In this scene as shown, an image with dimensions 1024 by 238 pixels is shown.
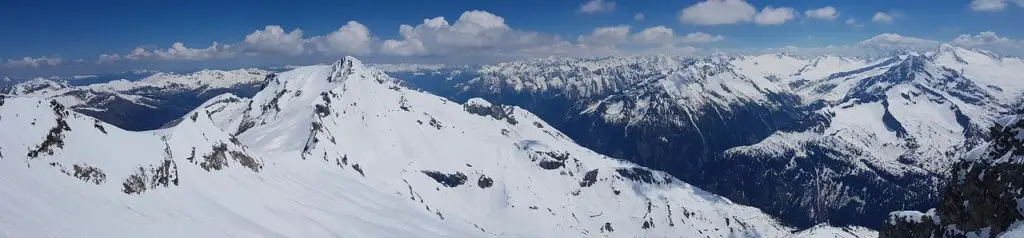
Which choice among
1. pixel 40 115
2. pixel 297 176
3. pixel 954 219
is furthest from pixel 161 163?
pixel 954 219

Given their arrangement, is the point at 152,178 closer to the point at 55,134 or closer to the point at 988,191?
the point at 55,134

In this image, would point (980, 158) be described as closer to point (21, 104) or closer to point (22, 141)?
point (22, 141)

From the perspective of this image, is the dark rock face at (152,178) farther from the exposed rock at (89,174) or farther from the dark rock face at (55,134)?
the dark rock face at (55,134)

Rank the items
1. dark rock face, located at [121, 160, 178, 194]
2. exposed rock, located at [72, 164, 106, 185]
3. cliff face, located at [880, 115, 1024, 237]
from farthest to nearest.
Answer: dark rock face, located at [121, 160, 178, 194], exposed rock, located at [72, 164, 106, 185], cliff face, located at [880, 115, 1024, 237]

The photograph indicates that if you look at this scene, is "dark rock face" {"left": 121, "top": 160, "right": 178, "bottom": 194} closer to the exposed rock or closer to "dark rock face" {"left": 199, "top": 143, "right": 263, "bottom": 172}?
the exposed rock

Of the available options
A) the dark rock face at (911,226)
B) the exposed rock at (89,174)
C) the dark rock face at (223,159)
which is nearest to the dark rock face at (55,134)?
the exposed rock at (89,174)

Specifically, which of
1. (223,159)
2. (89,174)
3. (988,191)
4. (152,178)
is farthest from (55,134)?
(988,191)

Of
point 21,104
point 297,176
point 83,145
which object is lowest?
point 297,176

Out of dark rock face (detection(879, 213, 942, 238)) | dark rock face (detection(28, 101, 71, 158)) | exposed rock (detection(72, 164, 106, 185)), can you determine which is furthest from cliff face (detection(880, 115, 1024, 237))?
dark rock face (detection(28, 101, 71, 158))
